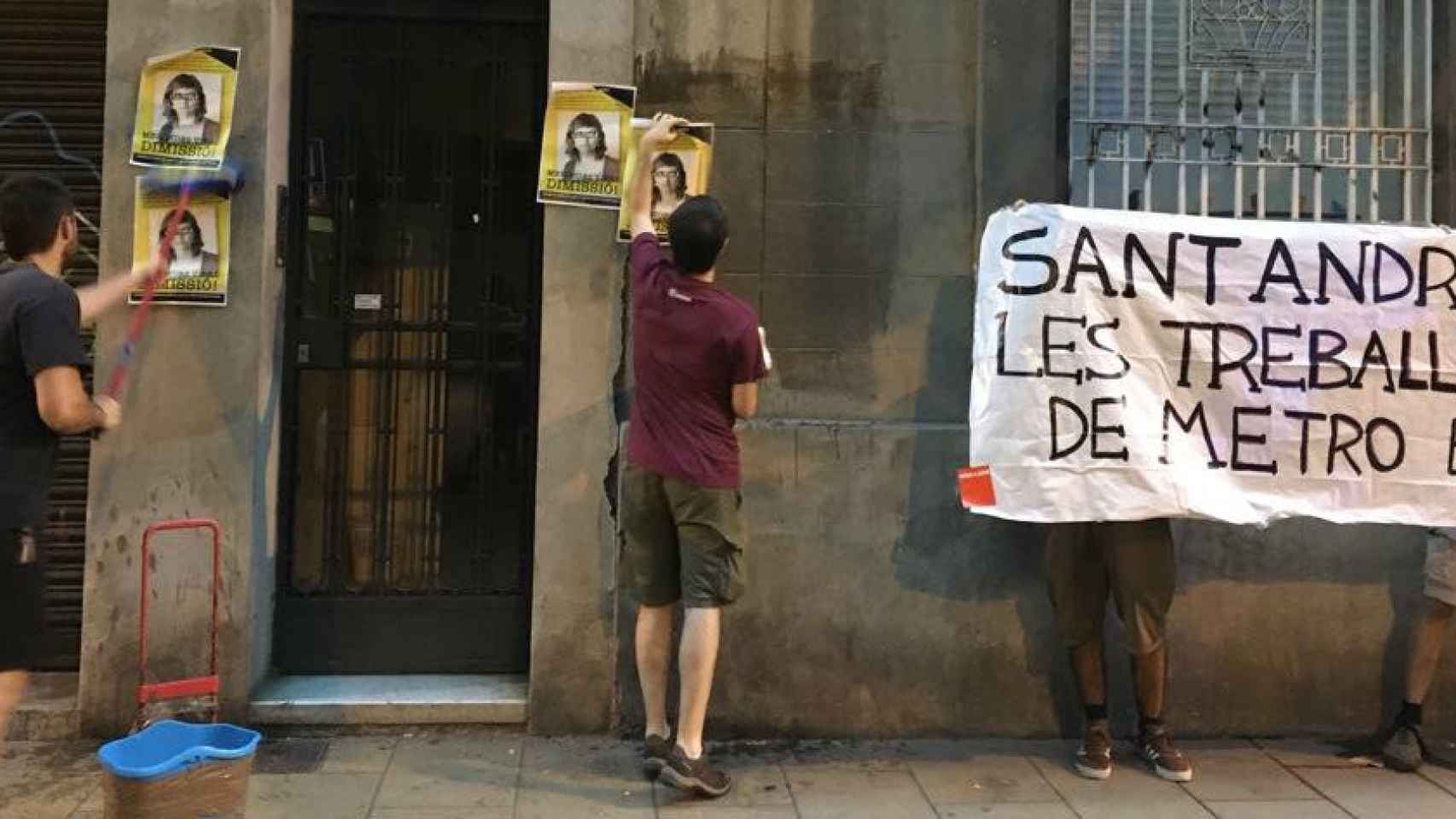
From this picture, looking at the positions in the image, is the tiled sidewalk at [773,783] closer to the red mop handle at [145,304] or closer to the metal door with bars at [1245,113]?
the red mop handle at [145,304]

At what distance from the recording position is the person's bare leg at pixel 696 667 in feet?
14.5

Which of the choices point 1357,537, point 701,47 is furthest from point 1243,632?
point 701,47

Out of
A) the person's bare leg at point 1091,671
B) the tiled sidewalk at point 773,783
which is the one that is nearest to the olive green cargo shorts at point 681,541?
the tiled sidewalk at point 773,783

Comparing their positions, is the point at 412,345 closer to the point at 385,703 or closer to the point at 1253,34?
the point at 385,703

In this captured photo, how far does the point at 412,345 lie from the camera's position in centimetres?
545

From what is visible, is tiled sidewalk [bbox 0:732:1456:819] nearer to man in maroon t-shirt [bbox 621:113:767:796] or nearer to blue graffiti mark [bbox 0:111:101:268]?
man in maroon t-shirt [bbox 621:113:767:796]

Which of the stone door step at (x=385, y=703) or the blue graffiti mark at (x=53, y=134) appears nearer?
the stone door step at (x=385, y=703)

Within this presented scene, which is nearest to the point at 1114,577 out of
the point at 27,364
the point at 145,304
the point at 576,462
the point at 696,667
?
the point at 696,667

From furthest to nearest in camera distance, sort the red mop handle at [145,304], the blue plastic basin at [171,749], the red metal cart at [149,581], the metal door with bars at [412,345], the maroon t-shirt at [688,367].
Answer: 1. the metal door with bars at [412,345]
2. the red metal cart at [149,581]
3. the maroon t-shirt at [688,367]
4. the red mop handle at [145,304]
5. the blue plastic basin at [171,749]

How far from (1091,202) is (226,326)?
3.83m

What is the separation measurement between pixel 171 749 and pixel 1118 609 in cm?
352

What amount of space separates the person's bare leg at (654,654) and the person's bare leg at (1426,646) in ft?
10.2

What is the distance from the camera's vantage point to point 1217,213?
18.0ft

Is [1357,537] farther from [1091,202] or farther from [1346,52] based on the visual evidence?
[1346,52]
